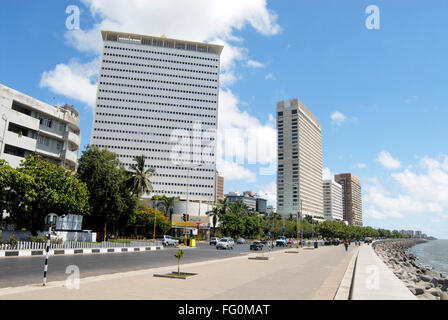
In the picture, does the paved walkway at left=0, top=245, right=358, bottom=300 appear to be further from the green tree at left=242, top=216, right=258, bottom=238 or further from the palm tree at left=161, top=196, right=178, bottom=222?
the green tree at left=242, top=216, right=258, bottom=238

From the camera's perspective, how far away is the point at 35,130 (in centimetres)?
4494

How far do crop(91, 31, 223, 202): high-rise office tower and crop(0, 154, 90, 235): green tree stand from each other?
108252 millimetres

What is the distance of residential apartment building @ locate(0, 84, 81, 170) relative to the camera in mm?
40125

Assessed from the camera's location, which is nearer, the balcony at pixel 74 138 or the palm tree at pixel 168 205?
the balcony at pixel 74 138

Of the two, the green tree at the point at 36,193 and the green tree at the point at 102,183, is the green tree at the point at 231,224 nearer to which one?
the green tree at the point at 102,183

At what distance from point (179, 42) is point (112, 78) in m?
38.2

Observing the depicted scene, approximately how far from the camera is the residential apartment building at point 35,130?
4012cm

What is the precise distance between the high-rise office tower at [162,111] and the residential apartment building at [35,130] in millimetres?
85591

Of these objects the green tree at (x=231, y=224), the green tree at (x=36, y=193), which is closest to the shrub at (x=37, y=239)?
the green tree at (x=36, y=193)

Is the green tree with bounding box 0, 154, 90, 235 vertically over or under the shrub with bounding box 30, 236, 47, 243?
over

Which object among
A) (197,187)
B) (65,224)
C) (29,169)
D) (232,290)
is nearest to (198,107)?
(197,187)

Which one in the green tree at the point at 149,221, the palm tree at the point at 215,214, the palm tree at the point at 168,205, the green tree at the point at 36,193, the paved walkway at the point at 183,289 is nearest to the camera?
the paved walkway at the point at 183,289

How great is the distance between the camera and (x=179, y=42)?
159125mm

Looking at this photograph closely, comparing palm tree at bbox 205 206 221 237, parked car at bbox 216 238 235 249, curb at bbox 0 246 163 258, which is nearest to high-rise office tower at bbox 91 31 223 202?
palm tree at bbox 205 206 221 237
